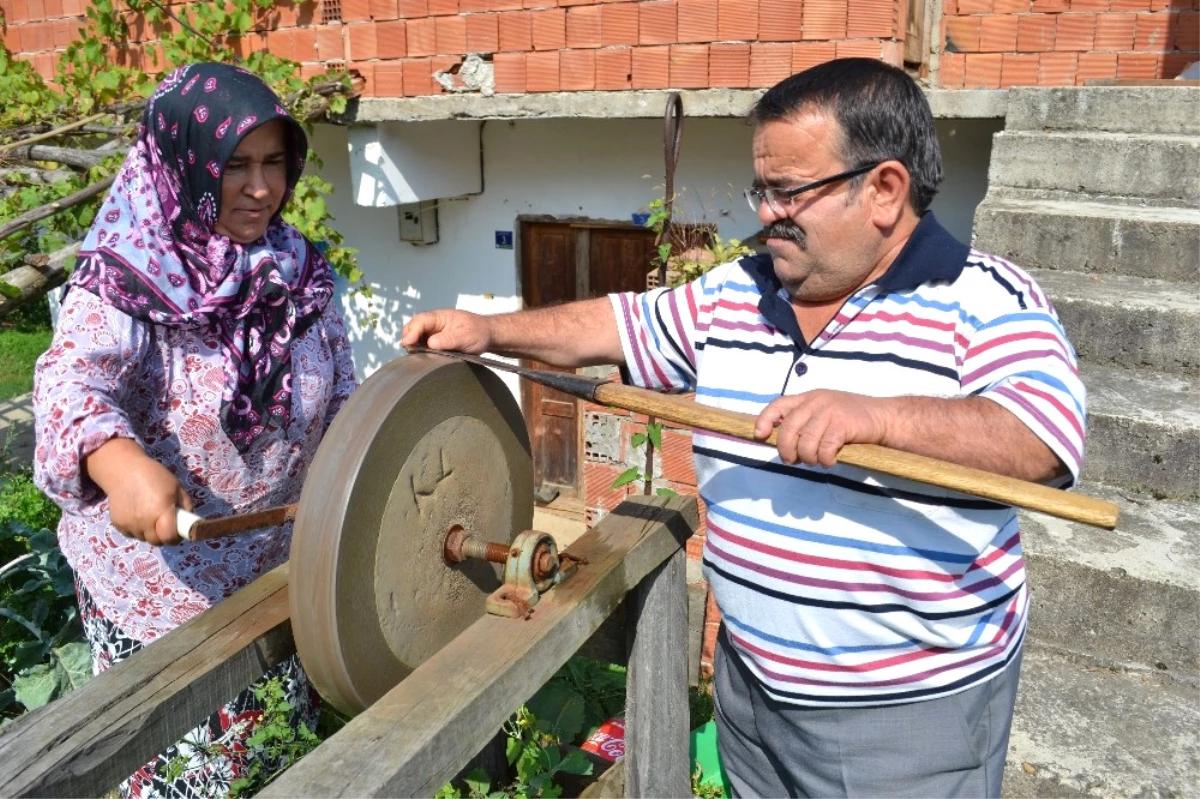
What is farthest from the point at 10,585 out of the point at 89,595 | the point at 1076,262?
the point at 1076,262

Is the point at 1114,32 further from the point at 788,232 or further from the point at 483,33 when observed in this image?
the point at 788,232

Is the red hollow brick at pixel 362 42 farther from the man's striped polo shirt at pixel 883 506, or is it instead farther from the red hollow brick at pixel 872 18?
the man's striped polo shirt at pixel 883 506

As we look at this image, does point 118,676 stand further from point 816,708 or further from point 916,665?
point 916,665

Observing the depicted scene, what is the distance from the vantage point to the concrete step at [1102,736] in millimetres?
2221

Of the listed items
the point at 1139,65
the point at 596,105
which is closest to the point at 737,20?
the point at 596,105

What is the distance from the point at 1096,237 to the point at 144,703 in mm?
3547

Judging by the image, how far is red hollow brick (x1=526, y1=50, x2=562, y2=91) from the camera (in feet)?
17.0

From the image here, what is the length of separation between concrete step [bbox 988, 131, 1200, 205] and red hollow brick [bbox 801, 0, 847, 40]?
2.98ft

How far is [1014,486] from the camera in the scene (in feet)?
4.26

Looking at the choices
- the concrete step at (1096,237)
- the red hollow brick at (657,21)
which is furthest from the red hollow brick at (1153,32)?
the red hollow brick at (657,21)

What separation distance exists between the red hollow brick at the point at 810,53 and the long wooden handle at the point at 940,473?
11.3ft

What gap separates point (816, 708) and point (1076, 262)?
2.61 meters

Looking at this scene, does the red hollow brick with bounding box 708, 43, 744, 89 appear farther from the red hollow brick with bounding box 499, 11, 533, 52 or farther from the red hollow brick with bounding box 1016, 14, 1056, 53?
the red hollow brick with bounding box 1016, 14, 1056, 53

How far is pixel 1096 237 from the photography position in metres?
3.61
